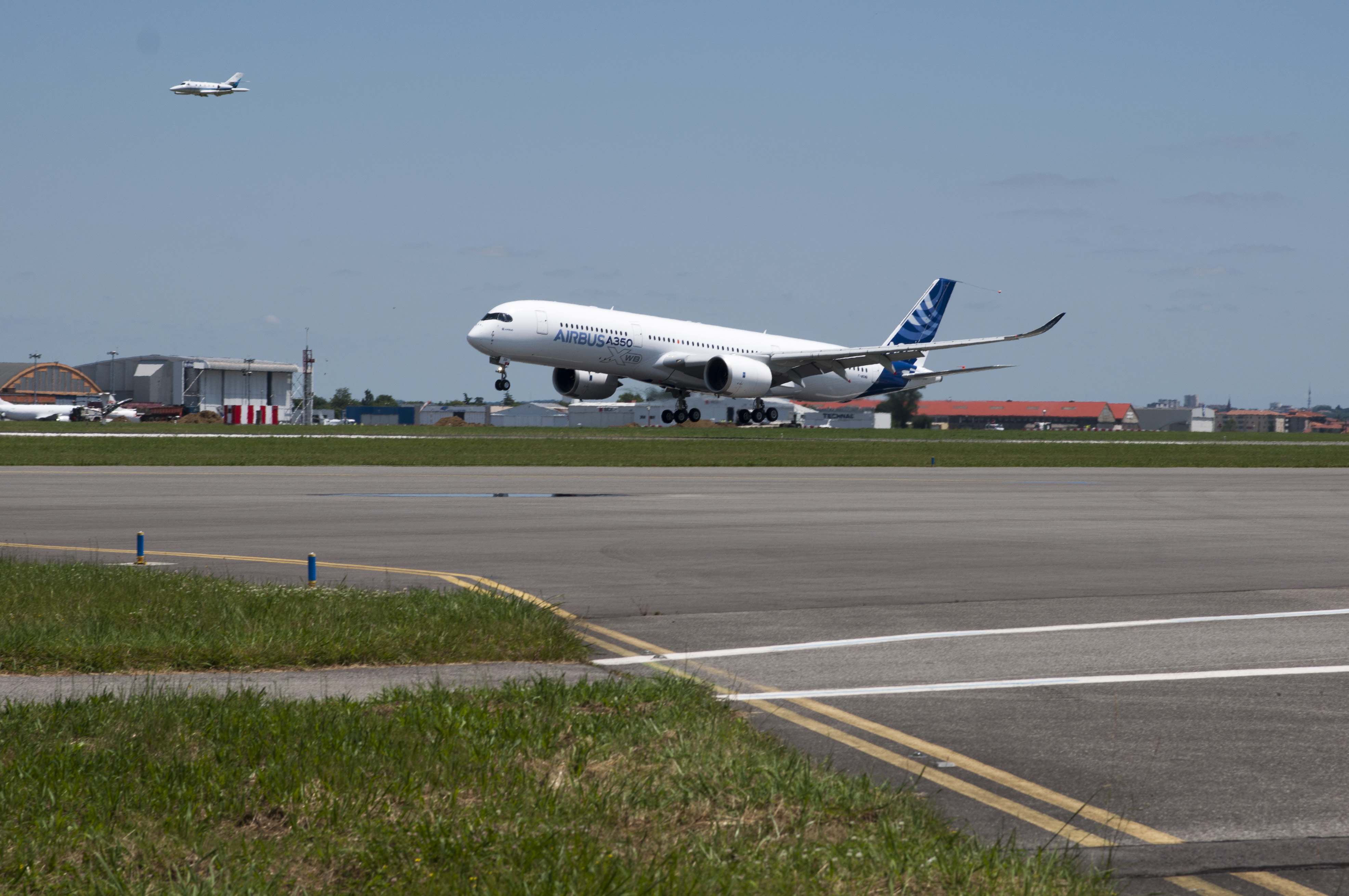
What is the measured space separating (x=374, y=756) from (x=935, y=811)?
2.50 m

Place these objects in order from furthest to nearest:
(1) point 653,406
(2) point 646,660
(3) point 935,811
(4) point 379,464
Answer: (1) point 653,406, (4) point 379,464, (2) point 646,660, (3) point 935,811

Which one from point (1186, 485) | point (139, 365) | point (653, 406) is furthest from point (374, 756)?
point (139, 365)

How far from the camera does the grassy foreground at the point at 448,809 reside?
4551mm

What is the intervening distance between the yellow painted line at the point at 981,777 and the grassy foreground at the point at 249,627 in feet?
2.97

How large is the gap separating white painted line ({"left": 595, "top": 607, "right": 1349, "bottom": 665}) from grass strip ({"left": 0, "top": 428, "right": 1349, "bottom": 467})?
28.5 meters

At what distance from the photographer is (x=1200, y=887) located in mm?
4828

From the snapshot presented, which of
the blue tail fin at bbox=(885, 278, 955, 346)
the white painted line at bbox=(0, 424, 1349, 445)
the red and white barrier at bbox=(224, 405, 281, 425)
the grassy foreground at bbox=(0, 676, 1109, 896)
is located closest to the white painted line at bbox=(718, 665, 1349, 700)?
the grassy foreground at bbox=(0, 676, 1109, 896)

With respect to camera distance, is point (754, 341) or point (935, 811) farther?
point (754, 341)

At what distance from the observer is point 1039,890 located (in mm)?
4473

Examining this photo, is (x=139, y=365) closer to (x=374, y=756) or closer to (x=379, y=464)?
(x=379, y=464)

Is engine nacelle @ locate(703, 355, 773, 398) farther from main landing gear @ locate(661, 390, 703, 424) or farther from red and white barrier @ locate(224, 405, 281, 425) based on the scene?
red and white barrier @ locate(224, 405, 281, 425)

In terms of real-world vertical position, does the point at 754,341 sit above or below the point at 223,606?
above

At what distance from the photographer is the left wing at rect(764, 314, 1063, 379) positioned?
65562 millimetres

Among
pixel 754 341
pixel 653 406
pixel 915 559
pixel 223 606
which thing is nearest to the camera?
pixel 223 606
